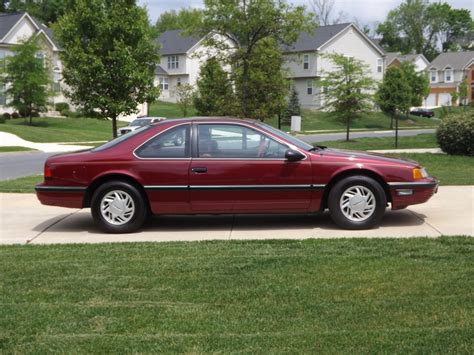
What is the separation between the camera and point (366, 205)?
25.2ft

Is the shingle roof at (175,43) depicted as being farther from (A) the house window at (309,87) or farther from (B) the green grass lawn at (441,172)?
(B) the green grass lawn at (441,172)

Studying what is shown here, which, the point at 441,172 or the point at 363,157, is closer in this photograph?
the point at 363,157

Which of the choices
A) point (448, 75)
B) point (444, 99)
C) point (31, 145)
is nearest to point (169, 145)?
point (31, 145)

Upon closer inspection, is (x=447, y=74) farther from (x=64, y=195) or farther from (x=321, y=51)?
(x=64, y=195)

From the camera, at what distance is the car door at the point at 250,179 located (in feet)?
25.1

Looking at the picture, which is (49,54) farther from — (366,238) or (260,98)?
(366,238)

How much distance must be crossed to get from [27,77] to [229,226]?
1481 inches

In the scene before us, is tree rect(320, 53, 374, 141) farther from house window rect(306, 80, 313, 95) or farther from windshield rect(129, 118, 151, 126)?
house window rect(306, 80, 313, 95)

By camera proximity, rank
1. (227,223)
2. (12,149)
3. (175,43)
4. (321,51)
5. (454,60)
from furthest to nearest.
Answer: (454,60)
(175,43)
(321,51)
(12,149)
(227,223)

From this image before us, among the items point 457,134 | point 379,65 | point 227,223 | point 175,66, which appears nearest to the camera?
point 227,223

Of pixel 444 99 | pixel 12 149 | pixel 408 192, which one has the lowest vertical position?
pixel 12 149

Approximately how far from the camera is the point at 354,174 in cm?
775

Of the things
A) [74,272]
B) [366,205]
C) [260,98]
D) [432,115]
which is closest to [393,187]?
[366,205]

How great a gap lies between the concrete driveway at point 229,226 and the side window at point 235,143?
0.97 meters
